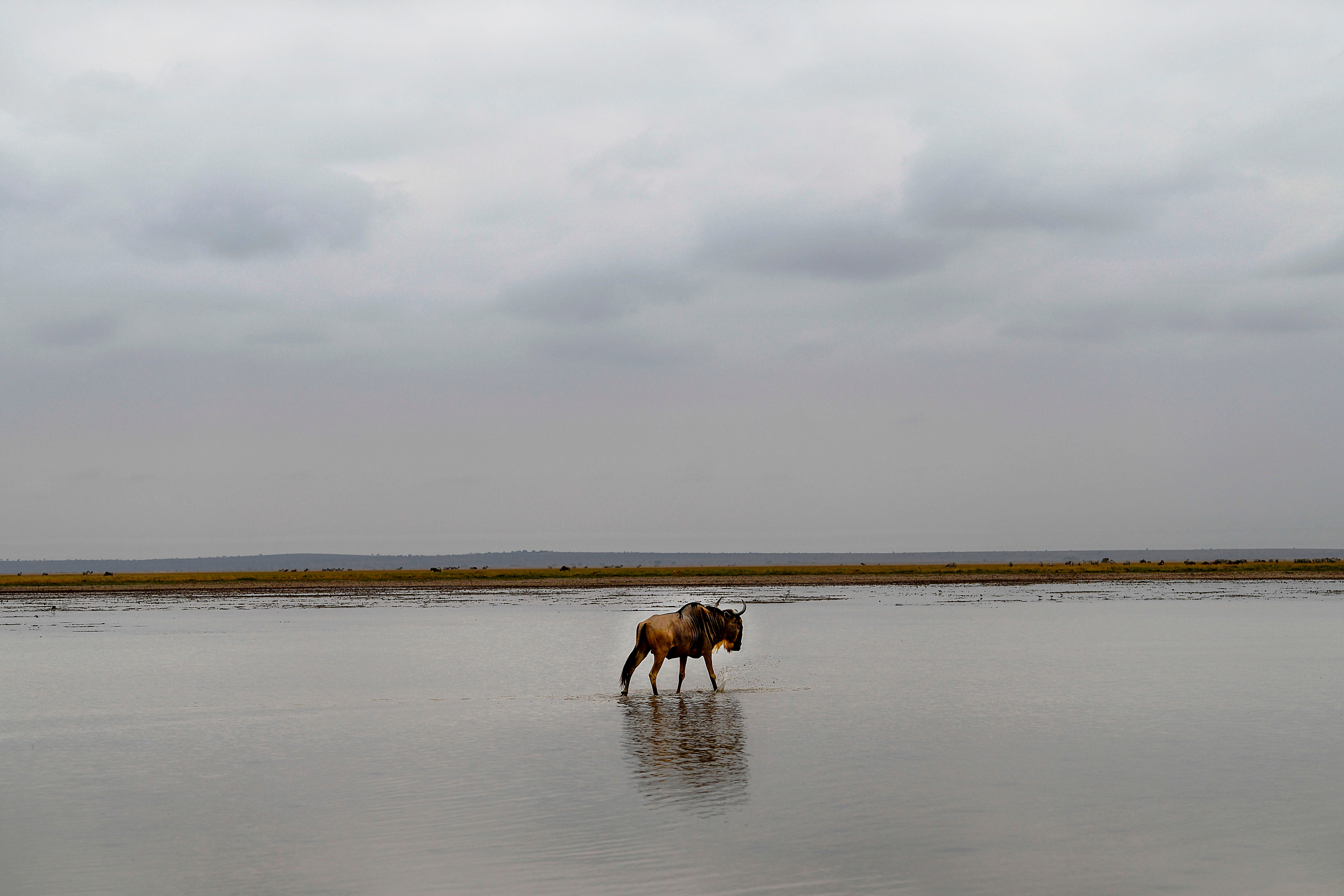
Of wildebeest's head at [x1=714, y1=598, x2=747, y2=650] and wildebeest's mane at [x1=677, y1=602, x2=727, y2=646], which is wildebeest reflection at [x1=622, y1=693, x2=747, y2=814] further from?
wildebeest's head at [x1=714, y1=598, x2=747, y2=650]

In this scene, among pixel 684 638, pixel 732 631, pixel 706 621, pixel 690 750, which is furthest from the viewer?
pixel 732 631

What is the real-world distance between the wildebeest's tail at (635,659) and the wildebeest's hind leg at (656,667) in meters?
0.23

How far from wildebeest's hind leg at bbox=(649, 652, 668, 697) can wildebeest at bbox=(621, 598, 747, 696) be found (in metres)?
0.02

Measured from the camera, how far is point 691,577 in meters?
102

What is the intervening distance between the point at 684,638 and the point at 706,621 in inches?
25.0

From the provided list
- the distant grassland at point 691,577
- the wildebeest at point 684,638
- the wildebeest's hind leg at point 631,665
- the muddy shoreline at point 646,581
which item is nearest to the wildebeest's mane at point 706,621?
the wildebeest at point 684,638

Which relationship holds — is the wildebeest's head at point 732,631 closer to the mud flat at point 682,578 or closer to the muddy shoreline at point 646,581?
the muddy shoreline at point 646,581

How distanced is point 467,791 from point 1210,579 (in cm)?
8647

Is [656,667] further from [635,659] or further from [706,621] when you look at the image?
[706,621]

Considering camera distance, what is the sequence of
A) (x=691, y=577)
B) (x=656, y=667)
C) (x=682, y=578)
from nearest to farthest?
1. (x=656, y=667)
2. (x=682, y=578)
3. (x=691, y=577)

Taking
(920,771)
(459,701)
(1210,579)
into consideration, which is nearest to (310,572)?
(1210,579)

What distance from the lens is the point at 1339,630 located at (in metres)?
32.3

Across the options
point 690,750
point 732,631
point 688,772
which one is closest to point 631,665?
point 732,631

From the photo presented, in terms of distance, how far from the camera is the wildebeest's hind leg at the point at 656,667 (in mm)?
19469
